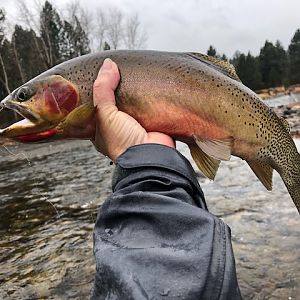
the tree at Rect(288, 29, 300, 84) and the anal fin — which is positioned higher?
the anal fin

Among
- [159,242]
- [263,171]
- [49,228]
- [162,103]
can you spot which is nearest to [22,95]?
[162,103]

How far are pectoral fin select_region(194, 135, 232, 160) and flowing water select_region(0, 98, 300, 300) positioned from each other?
176 cm

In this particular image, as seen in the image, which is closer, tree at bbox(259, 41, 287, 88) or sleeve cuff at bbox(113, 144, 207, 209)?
sleeve cuff at bbox(113, 144, 207, 209)

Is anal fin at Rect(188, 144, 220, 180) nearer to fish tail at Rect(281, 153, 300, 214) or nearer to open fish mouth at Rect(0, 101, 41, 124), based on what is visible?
fish tail at Rect(281, 153, 300, 214)

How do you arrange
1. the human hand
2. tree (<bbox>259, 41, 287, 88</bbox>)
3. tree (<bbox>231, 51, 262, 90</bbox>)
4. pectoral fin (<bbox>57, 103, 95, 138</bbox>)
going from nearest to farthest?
1. the human hand
2. pectoral fin (<bbox>57, 103, 95, 138</bbox>)
3. tree (<bbox>231, 51, 262, 90</bbox>)
4. tree (<bbox>259, 41, 287, 88</bbox>)

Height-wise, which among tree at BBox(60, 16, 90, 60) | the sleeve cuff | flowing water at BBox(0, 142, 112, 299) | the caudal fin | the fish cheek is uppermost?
tree at BBox(60, 16, 90, 60)

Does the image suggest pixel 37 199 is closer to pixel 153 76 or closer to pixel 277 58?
pixel 153 76

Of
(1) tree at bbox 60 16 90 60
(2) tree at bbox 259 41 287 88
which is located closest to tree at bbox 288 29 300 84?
(2) tree at bbox 259 41 287 88

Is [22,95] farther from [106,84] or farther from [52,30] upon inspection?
[52,30]

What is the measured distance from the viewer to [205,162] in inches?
88.1

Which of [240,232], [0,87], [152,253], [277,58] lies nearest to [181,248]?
[152,253]

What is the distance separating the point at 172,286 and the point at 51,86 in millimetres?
1390

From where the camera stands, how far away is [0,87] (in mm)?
38188

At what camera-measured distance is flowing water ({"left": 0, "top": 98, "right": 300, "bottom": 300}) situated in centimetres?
396
